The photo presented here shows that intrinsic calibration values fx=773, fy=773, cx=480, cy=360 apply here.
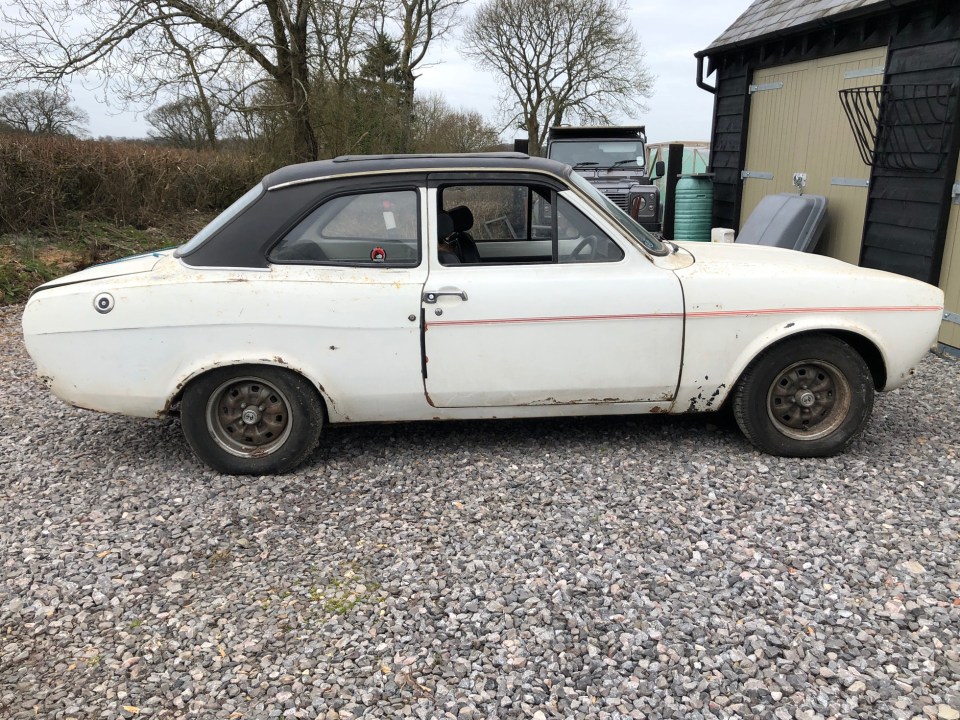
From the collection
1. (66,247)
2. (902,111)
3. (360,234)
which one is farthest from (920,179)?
(66,247)

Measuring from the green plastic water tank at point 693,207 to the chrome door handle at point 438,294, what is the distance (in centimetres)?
881

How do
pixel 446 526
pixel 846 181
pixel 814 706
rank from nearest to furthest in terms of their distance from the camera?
pixel 814 706 → pixel 446 526 → pixel 846 181

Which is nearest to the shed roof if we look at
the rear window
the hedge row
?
the rear window

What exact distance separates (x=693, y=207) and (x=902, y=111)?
15.7 ft

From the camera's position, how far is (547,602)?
122 inches

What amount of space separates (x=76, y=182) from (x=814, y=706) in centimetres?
1352

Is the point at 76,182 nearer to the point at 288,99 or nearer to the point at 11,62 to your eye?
the point at 11,62

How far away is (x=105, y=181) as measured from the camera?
1314cm

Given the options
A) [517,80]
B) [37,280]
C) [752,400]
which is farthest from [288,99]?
[517,80]

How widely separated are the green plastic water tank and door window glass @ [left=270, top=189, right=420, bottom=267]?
28.8ft

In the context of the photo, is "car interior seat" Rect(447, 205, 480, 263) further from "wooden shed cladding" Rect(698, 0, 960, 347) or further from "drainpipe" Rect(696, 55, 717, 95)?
"drainpipe" Rect(696, 55, 717, 95)

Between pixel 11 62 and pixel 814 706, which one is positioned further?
pixel 11 62

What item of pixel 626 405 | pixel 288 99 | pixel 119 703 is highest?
pixel 288 99

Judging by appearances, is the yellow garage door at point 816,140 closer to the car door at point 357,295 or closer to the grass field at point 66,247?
the car door at point 357,295
